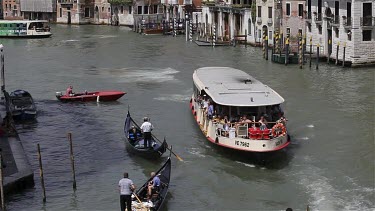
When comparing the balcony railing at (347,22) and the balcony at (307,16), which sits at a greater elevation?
the balcony at (307,16)

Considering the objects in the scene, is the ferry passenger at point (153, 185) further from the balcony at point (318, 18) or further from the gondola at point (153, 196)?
the balcony at point (318, 18)

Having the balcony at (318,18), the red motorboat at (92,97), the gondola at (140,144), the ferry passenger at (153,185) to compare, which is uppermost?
the balcony at (318,18)

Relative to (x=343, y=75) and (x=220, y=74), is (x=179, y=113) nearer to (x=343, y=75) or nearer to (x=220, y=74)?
→ (x=220, y=74)

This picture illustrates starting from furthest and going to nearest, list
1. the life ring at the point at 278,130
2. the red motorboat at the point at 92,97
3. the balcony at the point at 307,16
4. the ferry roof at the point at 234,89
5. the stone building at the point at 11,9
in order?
the stone building at the point at 11,9 < the balcony at the point at 307,16 < the red motorboat at the point at 92,97 < the ferry roof at the point at 234,89 < the life ring at the point at 278,130

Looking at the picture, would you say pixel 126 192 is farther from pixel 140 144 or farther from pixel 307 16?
pixel 307 16

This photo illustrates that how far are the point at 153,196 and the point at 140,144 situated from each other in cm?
570

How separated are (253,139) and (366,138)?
5411 millimetres

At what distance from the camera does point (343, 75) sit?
39.5 m

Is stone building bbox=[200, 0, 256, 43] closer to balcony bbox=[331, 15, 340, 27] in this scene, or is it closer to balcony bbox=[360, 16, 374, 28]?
balcony bbox=[331, 15, 340, 27]

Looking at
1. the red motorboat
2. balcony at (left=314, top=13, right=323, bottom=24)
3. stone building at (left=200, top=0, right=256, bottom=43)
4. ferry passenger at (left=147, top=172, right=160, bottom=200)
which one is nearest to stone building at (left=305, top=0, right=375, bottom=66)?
balcony at (left=314, top=13, right=323, bottom=24)

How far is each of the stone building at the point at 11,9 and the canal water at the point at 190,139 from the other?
51455 millimetres

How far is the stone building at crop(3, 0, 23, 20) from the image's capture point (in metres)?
98.3

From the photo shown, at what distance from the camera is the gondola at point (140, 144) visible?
22953 millimetres

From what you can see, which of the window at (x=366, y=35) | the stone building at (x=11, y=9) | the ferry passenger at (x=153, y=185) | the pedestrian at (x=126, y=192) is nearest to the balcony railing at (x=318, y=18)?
the window at (x=366, y=35)
